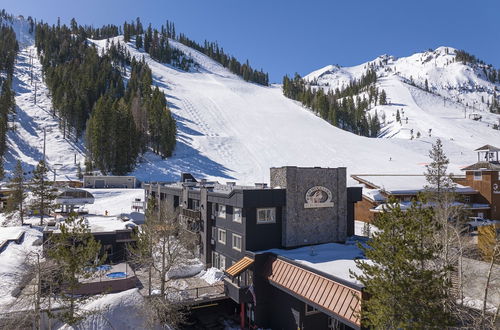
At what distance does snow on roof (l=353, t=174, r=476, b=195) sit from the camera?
49.3 metres

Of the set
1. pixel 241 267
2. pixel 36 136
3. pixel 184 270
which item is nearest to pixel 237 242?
pixel 241 267

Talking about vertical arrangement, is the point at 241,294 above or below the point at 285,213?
below

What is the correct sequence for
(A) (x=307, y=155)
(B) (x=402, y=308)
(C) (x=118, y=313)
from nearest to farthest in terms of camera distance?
1. (B) (x=402, y=308)
2. (C) (x=118, y=313)
3. (A) (x=307, y=155)

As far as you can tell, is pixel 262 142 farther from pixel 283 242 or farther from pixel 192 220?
pixel 283 242

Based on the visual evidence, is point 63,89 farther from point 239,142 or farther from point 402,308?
point 402,308

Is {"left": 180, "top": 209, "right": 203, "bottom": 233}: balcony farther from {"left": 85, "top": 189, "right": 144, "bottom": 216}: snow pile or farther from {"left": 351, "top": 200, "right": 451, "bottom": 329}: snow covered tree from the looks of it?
{"left": 351, "top": 200, "right": 451, "bottom": 329}: snow covered tree

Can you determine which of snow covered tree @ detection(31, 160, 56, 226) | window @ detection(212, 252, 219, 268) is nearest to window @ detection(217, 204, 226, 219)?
window @ detection(212, 252, 219, 268)

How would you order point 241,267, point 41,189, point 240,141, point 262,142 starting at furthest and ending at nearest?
point 240,141 < point 262,142 < point 41,189 < point 241,267

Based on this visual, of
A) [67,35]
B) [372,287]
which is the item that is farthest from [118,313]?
[67,35]

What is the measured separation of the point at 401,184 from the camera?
175ft

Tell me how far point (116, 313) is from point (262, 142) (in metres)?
82.5

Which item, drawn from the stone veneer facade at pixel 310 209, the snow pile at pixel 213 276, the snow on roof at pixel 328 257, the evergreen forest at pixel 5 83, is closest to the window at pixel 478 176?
the stone veneer facade at pixel 310 209

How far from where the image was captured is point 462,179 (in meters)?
54.1

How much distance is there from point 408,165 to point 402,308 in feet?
260
